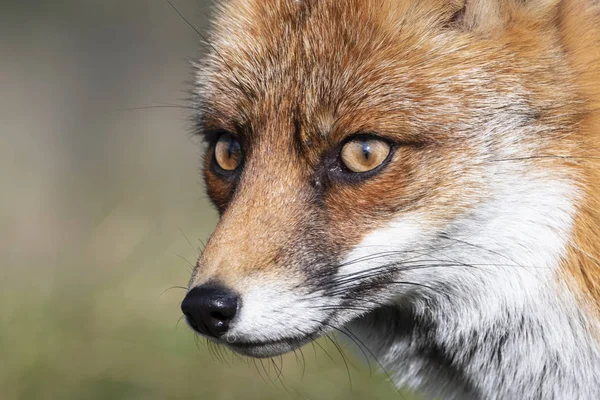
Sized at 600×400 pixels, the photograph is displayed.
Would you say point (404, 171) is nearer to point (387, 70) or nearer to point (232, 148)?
point (387, 70)

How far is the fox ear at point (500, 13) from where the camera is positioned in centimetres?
316

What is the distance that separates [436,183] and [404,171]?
0.46ft

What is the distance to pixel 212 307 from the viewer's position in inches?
106

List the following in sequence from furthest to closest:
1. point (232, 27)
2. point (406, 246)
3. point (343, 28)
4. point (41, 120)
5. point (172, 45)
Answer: point (172, 45), point (41, 120), point (232, 27), point (343, 28), point (406, 246)

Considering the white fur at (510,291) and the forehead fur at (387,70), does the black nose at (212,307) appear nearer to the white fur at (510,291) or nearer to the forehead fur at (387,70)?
the white fur at (510,291)

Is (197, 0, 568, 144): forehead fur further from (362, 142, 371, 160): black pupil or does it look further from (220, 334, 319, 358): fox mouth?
(220, 334, 319, 358): fox mouth

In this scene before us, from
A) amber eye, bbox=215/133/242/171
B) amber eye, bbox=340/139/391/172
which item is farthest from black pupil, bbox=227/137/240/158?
amber eye, bbox=340/139/391/172

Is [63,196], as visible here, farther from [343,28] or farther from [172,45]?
[343,28]

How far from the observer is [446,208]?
9.82 ft

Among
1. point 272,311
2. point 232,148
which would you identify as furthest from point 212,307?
point 232,148

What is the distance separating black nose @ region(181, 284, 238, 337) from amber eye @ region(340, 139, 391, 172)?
74 cm

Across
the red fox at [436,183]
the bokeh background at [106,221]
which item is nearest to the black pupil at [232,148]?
the red fox at [436,183]

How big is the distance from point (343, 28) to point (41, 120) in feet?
29.6

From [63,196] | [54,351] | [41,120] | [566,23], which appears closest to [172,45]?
[41,120]
